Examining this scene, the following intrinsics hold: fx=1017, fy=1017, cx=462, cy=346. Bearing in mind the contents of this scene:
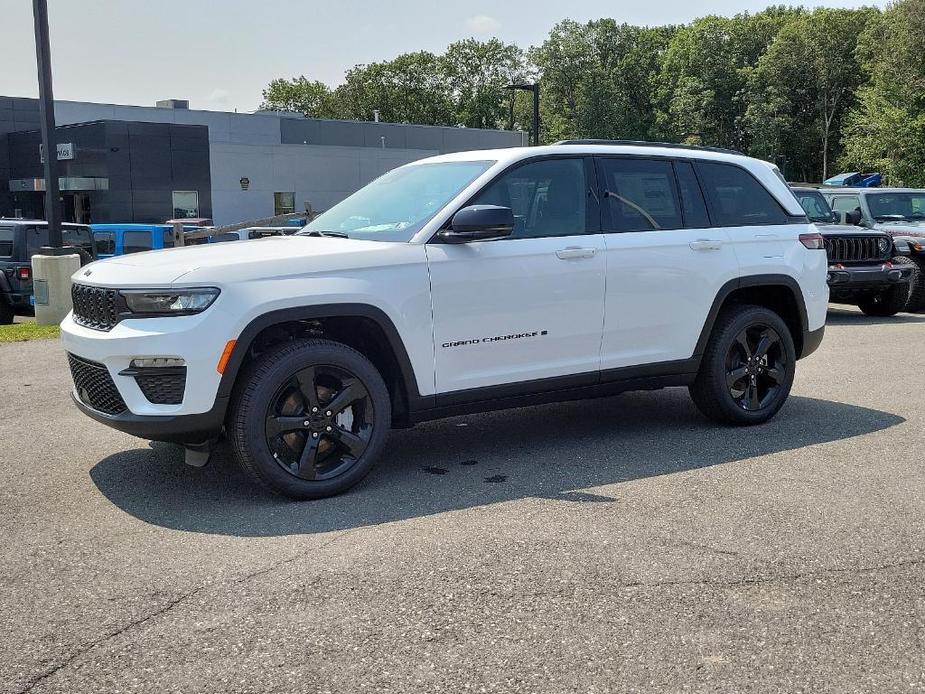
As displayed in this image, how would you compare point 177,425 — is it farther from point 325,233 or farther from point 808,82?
point 808,82

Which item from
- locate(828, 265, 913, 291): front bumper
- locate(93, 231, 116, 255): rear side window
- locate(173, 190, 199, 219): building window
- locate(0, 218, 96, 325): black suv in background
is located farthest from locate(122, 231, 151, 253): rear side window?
locate(173, 190, 199, 219): building window

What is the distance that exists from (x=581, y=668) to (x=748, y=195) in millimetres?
4406

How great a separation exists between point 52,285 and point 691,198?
989 centimetres

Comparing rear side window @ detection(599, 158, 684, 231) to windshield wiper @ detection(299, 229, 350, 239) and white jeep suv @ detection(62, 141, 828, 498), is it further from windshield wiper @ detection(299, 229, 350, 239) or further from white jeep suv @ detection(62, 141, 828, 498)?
windshield wiper @ detection(299, 229, 350, 239)

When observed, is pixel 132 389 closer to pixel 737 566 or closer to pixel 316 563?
pixel 316 563

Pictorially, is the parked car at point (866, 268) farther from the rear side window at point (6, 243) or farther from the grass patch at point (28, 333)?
the rear side window at point (6, 243)

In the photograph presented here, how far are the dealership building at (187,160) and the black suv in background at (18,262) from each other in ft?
49.7

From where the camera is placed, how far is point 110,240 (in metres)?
21.0

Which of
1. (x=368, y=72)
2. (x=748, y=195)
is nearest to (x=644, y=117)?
(x=368, y=72)

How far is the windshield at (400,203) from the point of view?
563 cm

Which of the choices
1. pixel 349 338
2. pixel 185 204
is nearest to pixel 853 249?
pixel 349 338

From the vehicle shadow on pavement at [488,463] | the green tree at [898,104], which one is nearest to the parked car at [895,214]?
the vehicle shadow on pavement at [488,463]

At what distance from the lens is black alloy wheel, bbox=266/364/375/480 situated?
5012mm

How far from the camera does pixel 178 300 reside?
4793 millimetres
